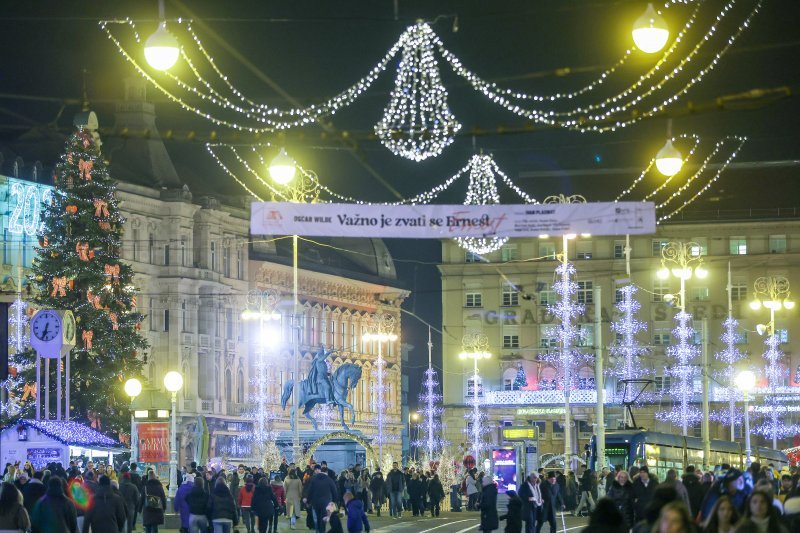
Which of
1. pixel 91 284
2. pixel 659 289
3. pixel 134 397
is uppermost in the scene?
pixel 659 289

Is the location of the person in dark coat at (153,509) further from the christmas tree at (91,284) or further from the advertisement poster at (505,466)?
the christmas tree at (91,284)

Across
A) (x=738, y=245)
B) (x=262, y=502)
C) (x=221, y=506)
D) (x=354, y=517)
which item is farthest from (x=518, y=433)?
(x=738, y=245)

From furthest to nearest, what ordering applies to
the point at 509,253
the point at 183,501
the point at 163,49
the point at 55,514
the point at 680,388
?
the point at 509,253
the point at 680,388
the point at 183,501
the point at 55,514
the point at 163,49

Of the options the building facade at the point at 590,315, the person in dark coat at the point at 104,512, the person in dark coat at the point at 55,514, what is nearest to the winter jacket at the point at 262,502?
the person in dark coat at the point at 104,512

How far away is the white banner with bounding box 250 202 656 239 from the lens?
84.8 ft

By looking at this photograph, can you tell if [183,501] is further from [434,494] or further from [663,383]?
[663,383]

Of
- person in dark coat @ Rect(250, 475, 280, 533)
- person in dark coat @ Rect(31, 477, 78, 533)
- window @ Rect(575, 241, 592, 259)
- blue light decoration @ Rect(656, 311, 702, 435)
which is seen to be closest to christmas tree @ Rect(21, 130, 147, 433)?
person in dark coat @ Rect(250, 475, 280, 533)

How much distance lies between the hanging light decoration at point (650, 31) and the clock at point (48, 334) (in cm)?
2915

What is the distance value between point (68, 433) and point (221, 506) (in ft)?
50.7

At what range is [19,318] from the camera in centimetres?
7269

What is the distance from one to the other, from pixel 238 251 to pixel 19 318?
2935 centimetres

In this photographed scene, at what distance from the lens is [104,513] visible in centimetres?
2491

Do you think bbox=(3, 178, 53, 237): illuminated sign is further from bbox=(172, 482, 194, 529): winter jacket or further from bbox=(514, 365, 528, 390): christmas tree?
bbox=(172, 482, 194, 529): winter jacket

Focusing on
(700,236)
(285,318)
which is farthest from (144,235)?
(700,236)
